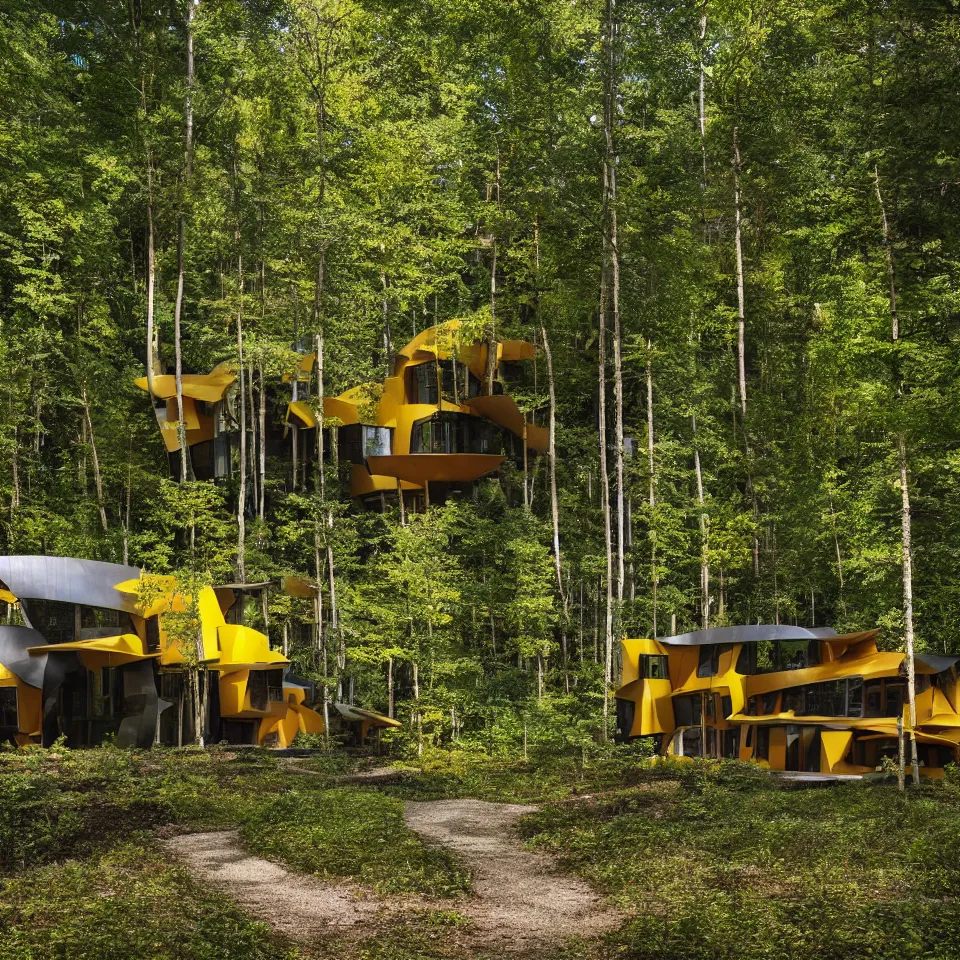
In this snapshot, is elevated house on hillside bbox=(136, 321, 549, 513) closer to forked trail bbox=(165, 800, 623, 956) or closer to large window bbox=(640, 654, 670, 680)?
large window bbox=(640, 654, 670, 680)

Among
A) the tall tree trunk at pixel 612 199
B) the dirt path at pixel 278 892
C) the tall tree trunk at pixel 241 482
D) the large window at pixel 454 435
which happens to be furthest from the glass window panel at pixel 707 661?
the dirt path at pixel 278 892

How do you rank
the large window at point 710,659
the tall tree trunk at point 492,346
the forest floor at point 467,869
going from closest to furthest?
the forest floor at point 467,869, the large window at point 710,659, the tall tree trunk at point 492,346

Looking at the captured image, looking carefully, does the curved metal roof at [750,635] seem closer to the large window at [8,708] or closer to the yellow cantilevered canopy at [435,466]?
the yellow cantilevered canopy at [435,466]

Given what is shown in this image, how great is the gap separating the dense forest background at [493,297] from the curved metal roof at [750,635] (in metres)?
1.61

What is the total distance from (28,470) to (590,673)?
19.7 m

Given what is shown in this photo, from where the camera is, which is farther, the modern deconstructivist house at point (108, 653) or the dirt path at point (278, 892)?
the modern deconstructivist house at point (108, 653)

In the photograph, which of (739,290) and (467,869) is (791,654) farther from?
(467,869)

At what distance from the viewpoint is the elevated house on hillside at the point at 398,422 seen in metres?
33.1

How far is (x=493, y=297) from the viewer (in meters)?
34.1

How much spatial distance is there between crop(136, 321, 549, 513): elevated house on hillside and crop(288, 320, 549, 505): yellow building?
3 centimetres

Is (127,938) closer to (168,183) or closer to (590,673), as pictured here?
(590,673)

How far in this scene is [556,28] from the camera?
34719mm

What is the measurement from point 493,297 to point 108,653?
1559 cm

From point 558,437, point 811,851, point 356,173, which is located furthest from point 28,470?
point 811,851
